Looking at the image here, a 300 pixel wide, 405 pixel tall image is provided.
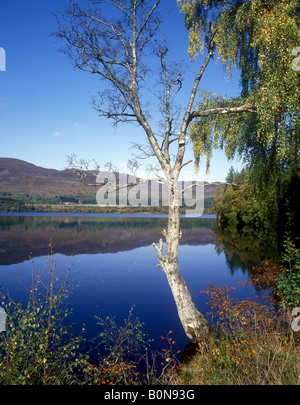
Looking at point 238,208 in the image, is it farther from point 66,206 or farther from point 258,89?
point 66,206

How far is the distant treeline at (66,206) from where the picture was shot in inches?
4358

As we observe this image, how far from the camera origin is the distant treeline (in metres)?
111

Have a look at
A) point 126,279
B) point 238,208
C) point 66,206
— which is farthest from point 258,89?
point 66,206

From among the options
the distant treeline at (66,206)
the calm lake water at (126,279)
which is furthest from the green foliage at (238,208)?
the distant treeline at (66,206)

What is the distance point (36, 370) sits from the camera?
13.1 ft

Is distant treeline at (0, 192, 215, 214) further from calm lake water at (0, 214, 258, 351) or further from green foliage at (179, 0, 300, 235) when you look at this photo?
green foliage at (179, 0, 300, 235)

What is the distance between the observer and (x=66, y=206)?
124 m

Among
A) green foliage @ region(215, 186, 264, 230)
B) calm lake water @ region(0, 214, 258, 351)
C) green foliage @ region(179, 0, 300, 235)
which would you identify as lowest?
calm lake water @ region(0, 214, 258, 351)

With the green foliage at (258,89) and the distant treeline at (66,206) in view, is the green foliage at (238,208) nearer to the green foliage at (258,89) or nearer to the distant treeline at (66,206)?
the green foliage at (258,89)

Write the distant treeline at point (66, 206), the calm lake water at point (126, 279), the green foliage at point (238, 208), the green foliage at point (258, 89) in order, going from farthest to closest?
the distant treeline at point (66, 206), the green foliage at point (238, 208), the calm lake water at point (126, 279), the green foliage at point (258, 89)

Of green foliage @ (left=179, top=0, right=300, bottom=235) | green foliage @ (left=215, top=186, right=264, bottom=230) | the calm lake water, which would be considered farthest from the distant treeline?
green foliage @ (left=179, top=0, right=300, bottom=235)

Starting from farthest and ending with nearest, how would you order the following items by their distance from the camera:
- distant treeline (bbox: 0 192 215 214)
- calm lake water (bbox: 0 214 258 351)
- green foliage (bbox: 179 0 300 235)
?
1. distant treeline (bbox: 0 192 215 214)
2. calm lake water (bbox: 0 214 258 351)
3. green foliage (bbox: 179 0 300 235)
